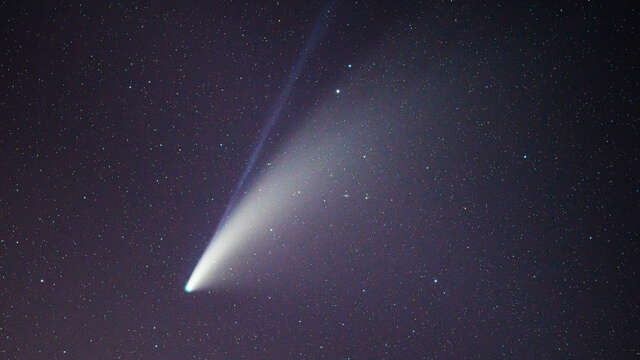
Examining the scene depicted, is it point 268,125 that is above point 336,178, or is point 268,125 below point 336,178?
above

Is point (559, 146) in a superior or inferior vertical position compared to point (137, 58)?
inferior

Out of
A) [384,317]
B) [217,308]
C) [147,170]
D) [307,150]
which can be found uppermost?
[147,170]

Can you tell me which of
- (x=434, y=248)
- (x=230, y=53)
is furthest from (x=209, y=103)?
(x=434, y=248)

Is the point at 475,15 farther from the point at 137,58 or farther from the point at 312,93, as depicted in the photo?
the point at 137,58
